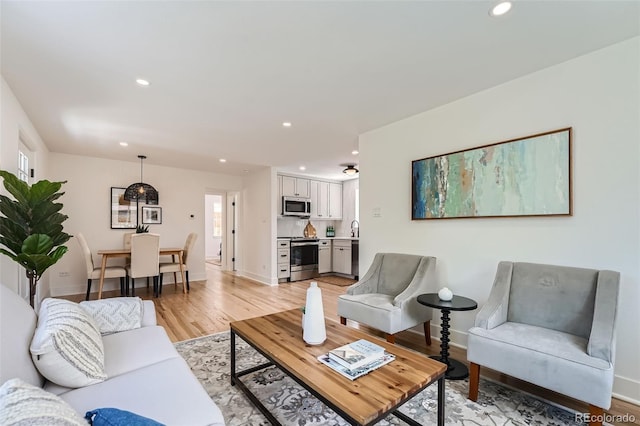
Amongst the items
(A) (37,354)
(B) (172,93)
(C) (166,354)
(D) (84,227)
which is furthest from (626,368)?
(D) (84,227)

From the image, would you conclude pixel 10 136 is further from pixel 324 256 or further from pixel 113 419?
pixel 324 256

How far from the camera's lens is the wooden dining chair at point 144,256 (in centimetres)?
444

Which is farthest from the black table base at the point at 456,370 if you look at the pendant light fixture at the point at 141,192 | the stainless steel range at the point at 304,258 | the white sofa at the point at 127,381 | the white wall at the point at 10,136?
the pendant light fixture at the point at 141,192

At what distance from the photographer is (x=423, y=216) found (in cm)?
312

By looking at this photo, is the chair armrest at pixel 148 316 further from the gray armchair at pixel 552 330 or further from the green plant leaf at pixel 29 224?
the gray armchair at pixel 552 330

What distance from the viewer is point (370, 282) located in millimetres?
3246

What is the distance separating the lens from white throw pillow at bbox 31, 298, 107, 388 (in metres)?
1.24

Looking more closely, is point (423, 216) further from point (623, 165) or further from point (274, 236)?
point (274, 236)

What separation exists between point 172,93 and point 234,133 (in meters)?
1.17

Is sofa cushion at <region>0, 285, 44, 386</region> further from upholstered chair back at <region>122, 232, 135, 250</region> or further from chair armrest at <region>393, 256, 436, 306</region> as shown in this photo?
upholstered chair back at <region>122, 232, 135, 250</region>

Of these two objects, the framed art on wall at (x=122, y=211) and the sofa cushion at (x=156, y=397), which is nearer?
the sofa cushion at (x=156, y=397)

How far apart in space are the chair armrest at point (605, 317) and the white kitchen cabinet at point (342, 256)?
4.76 meters

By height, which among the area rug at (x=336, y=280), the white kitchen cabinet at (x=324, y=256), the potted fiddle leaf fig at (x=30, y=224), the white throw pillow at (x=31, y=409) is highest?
the potted fiddle leaf fig at (x=30, y=224)

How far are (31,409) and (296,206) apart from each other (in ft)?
19.2
